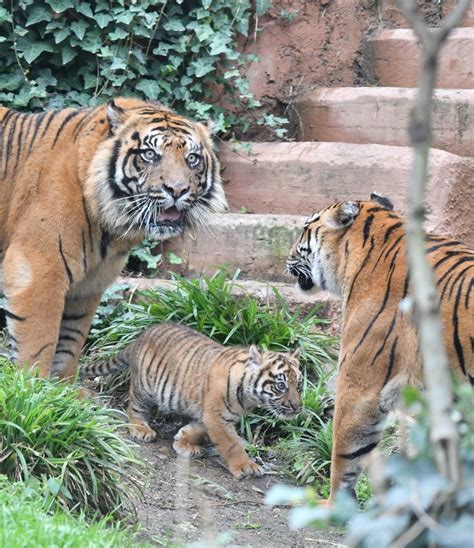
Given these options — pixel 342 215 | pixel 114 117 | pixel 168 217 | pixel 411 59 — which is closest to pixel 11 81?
pixel 114 117

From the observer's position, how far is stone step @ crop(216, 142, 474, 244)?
25.8 ft

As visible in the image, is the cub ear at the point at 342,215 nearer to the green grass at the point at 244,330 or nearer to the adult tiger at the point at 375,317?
the adult tiger at the point at 375,317

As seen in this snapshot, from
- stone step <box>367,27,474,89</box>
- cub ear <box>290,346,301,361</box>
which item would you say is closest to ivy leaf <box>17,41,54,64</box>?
stone step <box>367,27,474,89</box>

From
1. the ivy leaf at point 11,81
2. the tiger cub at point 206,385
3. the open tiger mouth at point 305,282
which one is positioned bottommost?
the tiger cub at point 206,385

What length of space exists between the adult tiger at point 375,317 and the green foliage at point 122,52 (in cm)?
314

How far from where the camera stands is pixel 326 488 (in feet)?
20.5

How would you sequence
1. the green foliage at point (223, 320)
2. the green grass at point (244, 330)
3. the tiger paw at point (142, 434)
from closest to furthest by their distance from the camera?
1. the tiger paw at point (142, 434)
2. the green grass at point (244, 330)
3. the green foliage at point (223, 320)

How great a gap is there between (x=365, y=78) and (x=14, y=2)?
3.18 metres

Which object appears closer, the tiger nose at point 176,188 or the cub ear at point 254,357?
the tiger nose at point 176,188

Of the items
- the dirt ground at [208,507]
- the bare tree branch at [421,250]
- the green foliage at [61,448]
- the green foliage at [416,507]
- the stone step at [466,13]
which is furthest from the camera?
the stone step at [466,13]

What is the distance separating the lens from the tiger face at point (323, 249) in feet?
18.9

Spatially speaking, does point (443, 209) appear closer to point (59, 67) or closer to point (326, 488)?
point (326, 488)

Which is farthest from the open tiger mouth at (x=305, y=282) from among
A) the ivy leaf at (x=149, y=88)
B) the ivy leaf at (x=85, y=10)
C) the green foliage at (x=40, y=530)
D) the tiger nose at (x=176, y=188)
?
the ivy leaf at (x=85, y=10)

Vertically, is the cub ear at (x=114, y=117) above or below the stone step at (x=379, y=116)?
above
